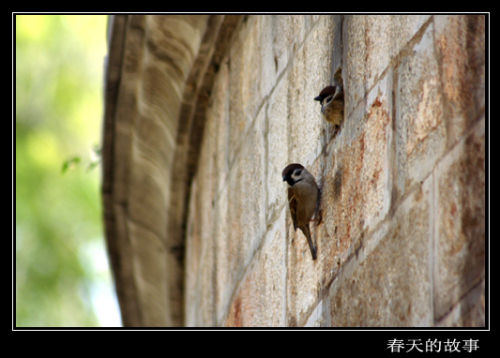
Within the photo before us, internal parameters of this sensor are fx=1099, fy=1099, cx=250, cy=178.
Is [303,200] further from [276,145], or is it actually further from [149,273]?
[149,273]

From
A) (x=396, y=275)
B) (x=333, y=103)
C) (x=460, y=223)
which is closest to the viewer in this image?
(x=460, y=223)

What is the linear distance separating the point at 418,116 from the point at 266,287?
6.21 ft

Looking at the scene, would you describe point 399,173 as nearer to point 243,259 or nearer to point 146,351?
point 146,351

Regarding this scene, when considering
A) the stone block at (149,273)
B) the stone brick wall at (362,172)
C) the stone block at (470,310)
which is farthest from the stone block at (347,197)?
the stone block at (149,273)

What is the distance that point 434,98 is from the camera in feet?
10.6

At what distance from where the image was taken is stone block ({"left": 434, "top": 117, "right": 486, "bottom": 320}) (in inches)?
115

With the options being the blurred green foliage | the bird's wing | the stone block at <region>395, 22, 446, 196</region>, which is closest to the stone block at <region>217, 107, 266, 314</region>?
the bird's wing

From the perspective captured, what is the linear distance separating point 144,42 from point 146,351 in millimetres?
4309

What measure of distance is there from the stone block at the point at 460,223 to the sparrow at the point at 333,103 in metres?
1.01

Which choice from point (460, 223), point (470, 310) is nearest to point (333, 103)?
point (460, 223)

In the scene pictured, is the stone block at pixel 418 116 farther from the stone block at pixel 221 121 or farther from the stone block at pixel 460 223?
the stone block at pixel 221 121

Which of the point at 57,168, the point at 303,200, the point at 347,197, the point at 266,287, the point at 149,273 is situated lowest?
the point at 347,197

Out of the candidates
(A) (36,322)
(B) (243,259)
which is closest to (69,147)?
(A) (36,322)

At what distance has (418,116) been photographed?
335cm
